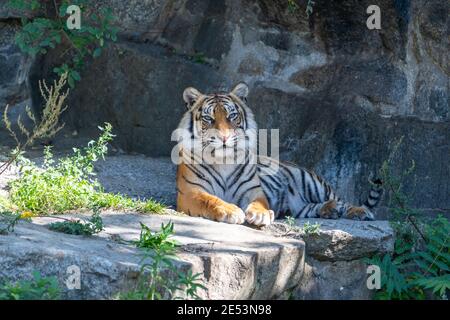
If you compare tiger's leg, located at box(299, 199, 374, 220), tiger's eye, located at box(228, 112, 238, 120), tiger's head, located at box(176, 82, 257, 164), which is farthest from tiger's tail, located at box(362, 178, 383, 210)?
tiger's eye, located at box(228, 112, 238, 120)

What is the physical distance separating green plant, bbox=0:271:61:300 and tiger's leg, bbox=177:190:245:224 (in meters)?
2.01

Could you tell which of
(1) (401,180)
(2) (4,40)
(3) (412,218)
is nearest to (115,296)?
(3) (412,218)

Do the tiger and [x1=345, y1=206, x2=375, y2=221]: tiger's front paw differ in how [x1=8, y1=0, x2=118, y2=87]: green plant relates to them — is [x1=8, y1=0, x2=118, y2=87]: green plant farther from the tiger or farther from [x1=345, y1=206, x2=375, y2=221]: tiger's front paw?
[x1=345, y1=206, x2=375, y2=221]: tiger's front paw

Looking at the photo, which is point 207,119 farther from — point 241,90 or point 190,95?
point 241,90

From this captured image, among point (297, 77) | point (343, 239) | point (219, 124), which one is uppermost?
point (297, 77)

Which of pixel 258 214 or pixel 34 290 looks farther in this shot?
pixel 258 214

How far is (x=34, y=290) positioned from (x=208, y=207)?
2333mm

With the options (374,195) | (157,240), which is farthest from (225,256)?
(374,195)

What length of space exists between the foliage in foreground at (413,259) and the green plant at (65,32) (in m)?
2.74

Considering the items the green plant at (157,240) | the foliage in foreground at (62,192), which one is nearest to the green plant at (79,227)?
the green plant at (157,240)

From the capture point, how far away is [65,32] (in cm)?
786

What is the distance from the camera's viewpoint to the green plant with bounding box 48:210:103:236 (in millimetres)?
5613

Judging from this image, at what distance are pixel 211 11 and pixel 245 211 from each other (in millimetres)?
2414
